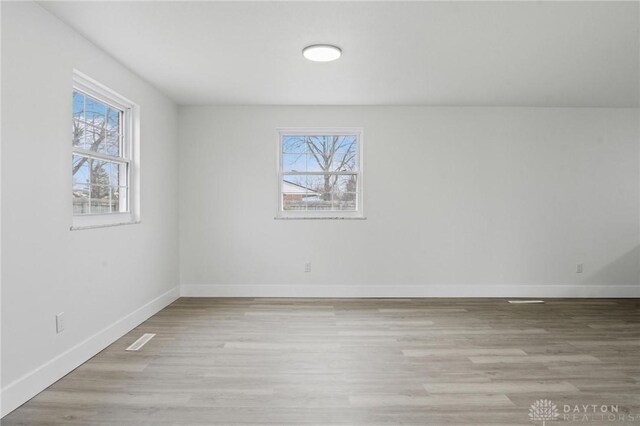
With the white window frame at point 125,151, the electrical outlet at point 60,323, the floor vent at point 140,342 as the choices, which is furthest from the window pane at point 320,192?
the electrical outlet at point 60,323

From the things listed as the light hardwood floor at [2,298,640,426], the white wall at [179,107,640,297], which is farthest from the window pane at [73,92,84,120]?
the white wall at [179,107,640,297]

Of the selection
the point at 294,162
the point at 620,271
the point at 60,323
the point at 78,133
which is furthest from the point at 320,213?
the point at 620,271

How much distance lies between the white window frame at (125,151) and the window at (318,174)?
178cm

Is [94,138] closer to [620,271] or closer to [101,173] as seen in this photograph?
[101,173]

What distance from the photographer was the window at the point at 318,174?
520 centimetres

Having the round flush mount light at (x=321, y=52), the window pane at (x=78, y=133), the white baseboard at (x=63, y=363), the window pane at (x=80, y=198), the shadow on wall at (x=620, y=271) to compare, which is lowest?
the white baseboard at (x=63, y=363)

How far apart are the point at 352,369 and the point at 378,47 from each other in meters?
2.43

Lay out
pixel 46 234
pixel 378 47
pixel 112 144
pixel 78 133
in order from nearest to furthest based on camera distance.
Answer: pixel 46 234, pixel 78 133, pixel 378 47, pixel 112 144

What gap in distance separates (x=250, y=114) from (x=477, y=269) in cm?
347

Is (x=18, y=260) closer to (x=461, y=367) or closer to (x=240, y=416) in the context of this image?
(x=240, y=416)

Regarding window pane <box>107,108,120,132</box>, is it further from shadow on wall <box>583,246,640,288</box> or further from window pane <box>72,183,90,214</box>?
shadow on wall <box>583,246,640,288</box>

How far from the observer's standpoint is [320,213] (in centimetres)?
520

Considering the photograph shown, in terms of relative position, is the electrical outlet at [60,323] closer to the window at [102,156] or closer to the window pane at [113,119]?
the window at [102,156]

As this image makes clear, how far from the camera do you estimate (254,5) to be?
251 cm
